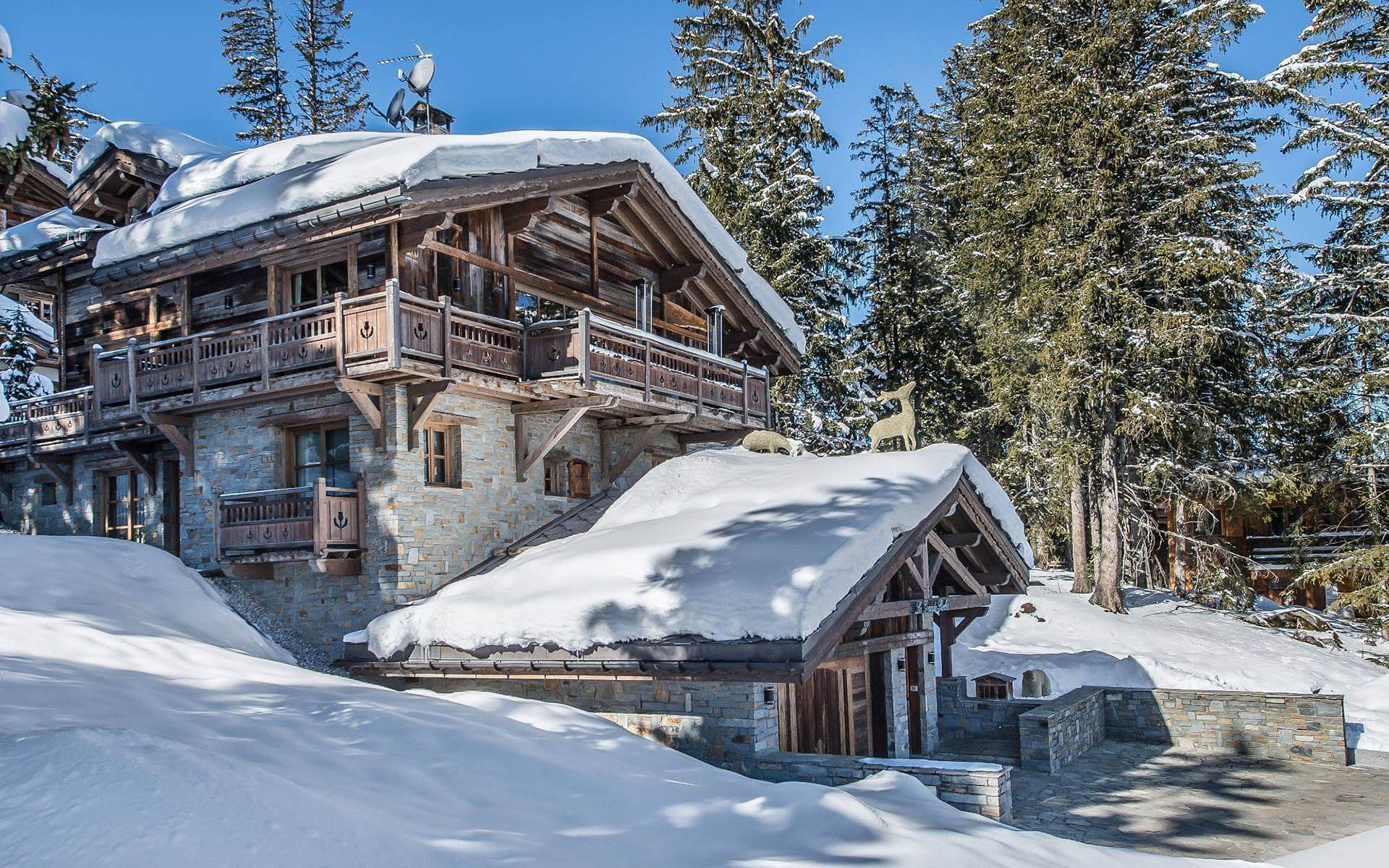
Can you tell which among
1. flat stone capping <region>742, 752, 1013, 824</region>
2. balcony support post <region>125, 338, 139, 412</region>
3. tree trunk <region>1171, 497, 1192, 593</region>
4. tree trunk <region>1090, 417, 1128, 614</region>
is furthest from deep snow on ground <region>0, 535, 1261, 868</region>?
tree trunk <region>1171, 497, 1192, 593</region>

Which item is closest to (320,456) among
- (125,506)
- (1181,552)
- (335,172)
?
(335,172)

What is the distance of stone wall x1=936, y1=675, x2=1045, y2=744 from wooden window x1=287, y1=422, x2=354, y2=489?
10.5 meters

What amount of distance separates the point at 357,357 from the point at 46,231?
12.1 metres

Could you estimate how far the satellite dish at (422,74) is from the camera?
20219mm

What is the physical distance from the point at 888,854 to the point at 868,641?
22.0 ft

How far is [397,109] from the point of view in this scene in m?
21.5

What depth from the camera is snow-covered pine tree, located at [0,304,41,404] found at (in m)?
23.7

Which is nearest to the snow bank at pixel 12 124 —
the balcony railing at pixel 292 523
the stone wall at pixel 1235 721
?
the balcony railing at pixel 292 523

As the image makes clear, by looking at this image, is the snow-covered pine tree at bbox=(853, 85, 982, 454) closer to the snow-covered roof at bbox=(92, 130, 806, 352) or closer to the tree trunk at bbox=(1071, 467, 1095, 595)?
the tree trunk at bbox=(1071, 467, 1095, 595)

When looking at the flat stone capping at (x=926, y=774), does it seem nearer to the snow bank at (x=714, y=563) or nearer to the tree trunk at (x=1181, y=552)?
the snow bank at (x=714, y=563)

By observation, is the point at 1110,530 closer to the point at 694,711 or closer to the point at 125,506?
the point at 694,711

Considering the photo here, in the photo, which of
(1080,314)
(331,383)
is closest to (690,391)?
(331,383)

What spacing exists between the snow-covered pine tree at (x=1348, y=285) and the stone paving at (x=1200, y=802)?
7487 mm

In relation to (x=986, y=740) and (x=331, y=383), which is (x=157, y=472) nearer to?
(x=331, y=383)
